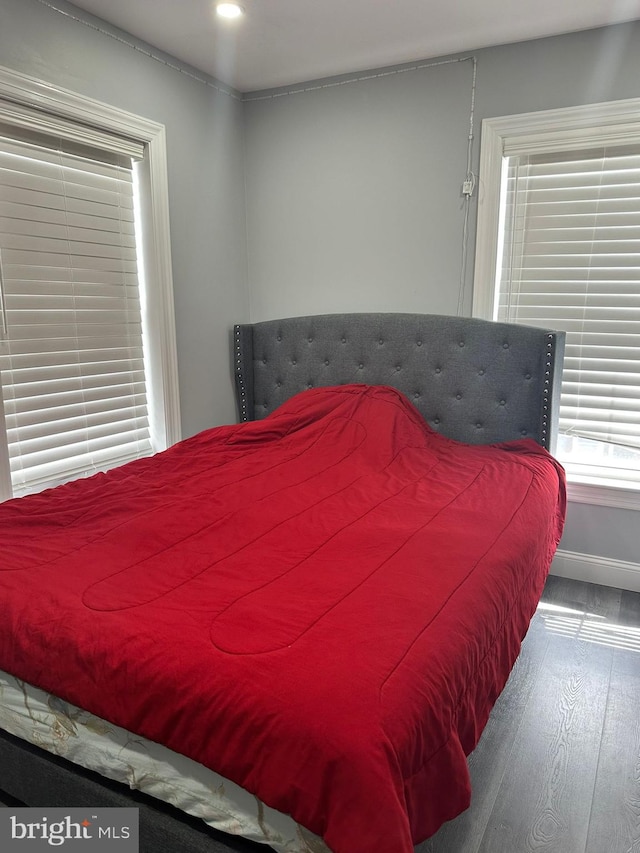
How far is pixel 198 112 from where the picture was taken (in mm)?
2969

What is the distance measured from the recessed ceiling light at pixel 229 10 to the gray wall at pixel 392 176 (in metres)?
0.81

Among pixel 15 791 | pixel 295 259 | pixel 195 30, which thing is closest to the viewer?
pixel 15 791

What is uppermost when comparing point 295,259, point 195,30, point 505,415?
point 195,30

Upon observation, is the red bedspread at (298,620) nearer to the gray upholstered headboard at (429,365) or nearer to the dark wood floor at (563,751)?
the dark wood floor at (563,751)

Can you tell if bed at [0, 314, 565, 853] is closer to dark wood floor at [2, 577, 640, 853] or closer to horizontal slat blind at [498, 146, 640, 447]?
dark wood floor at [2, 577, 640, 853]

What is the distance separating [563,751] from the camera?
1793mm

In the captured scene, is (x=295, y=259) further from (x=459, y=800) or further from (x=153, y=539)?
(x=459, y=800)

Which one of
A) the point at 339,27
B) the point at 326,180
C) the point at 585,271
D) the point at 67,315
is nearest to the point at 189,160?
the point at 326,180

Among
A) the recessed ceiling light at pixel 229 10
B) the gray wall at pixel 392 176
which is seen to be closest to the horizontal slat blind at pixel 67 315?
the recessed ceiling light at pixel 229 10

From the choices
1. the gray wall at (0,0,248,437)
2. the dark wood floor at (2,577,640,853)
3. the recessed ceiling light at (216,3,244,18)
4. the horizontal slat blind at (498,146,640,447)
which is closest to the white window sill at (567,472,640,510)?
the horizontal slat blind at (498,146,640,447)

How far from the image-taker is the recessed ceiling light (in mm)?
2273

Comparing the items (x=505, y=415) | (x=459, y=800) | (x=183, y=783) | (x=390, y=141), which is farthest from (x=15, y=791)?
(x=390, y=141)

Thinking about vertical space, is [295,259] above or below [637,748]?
above

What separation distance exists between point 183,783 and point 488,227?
257 cm
